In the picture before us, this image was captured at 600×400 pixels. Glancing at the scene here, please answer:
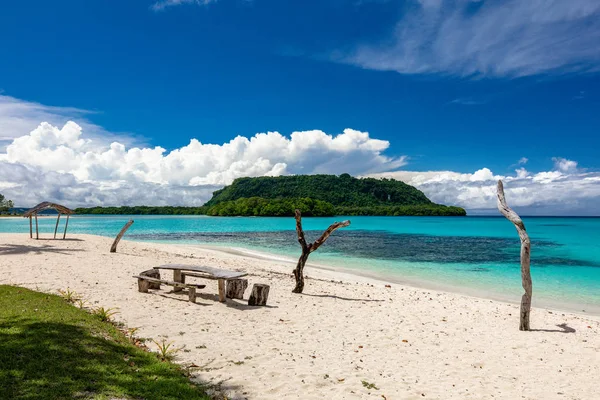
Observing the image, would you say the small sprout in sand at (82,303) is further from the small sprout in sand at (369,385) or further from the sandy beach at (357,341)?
the small sprout in sand at (369,385)

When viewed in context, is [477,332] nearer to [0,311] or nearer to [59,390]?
[59,390]

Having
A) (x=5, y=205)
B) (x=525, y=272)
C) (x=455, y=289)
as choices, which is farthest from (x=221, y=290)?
(x=5, y=205)

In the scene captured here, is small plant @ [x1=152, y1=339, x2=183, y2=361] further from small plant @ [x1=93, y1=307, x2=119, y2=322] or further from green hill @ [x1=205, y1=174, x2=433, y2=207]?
green hill @ [x1=205, y1=174, x2=433, y2=207]

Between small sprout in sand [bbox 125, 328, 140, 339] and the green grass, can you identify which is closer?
the green grass

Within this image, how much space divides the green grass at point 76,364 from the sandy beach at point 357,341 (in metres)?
0.63

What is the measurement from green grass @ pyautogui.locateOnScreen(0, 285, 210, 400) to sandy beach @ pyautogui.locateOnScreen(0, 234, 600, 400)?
2.08 feet

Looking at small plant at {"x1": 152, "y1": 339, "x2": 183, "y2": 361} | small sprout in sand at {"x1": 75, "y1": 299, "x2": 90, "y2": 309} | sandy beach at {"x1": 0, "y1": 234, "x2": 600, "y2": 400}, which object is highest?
small sprout in sand at {"x1": 75, "y1": 299, "x2": 90, "y2": 309}

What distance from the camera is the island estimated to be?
13550 cm

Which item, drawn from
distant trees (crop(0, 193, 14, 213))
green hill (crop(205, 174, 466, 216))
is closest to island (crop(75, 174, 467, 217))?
green hill (crop(205, 174, 466, 216))

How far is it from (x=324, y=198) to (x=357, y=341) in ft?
480

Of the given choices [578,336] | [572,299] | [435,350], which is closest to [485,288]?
[572,299]

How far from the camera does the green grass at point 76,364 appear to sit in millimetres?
4508

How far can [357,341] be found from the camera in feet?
25.3

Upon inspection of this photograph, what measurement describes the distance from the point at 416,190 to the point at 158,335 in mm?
192533
